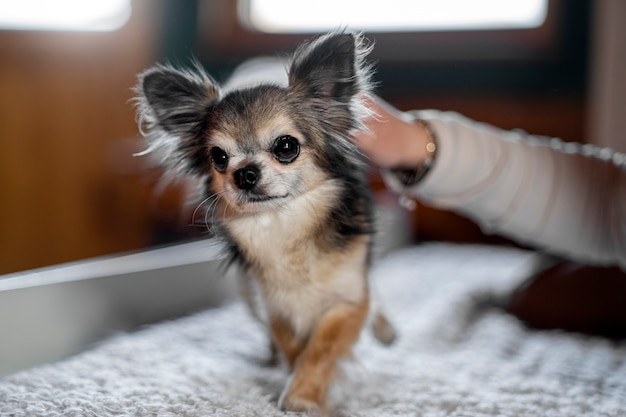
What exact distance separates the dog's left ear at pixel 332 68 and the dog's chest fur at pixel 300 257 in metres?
0.16

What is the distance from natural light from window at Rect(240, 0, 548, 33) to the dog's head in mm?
82

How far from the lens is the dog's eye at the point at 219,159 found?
1.05 metres

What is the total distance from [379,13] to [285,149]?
507 millimetres

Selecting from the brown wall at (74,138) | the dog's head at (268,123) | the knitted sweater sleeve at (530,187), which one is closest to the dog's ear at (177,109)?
the dog's head at (268,123)

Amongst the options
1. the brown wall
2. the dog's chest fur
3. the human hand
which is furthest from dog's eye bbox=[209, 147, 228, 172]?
the brown wall

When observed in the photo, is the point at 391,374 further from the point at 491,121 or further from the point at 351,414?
the point at 491,121

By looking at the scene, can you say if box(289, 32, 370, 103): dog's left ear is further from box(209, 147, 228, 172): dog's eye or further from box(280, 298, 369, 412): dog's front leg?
box(280, 298, 369, 412): dog's front leg

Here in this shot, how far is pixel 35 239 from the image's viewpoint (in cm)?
162

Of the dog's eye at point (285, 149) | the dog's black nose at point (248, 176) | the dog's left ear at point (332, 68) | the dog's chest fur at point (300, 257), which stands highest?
→ the dog's left ear at point (332, 68)

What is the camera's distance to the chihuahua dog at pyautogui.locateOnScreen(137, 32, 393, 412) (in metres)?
1.04

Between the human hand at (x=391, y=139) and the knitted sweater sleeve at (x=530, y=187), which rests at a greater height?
the human hand at (x=391, y=139)

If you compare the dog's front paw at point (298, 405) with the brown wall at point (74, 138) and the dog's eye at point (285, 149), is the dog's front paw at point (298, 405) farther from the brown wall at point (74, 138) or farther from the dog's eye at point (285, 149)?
the brown wall at point (74, 138)

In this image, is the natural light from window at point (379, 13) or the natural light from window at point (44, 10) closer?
the natural light from window at point (379, 13)

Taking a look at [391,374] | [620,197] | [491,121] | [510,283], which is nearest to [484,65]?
[491,121]
